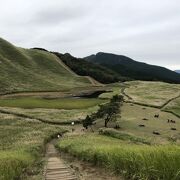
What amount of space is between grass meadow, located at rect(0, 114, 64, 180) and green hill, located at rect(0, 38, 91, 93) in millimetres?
65989

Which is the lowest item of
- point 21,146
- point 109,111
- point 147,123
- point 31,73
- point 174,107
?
point 147,123

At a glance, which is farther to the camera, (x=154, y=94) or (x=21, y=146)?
(x=154, y=94)

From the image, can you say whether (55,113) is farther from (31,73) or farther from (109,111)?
(31,73)

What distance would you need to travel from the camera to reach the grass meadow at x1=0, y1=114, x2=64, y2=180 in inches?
804

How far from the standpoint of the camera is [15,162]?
2262 cm

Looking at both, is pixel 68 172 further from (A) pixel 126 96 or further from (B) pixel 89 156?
(A) pixel 126 96

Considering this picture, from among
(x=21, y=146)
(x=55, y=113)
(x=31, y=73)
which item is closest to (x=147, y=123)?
(x=55, y=113)

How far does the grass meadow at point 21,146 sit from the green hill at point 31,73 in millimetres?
65989

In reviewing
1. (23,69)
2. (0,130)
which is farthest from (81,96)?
(0,130)

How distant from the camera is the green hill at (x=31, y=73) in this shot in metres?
Result: 144

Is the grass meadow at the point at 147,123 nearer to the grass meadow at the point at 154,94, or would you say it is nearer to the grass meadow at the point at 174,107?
the grass meadow at the point at 174,107

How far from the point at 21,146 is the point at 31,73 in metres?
129

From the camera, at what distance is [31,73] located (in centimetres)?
16712

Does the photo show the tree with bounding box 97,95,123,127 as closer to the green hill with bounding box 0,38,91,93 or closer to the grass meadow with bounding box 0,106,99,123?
the grass meadow with bounding box 0,106,99,123
